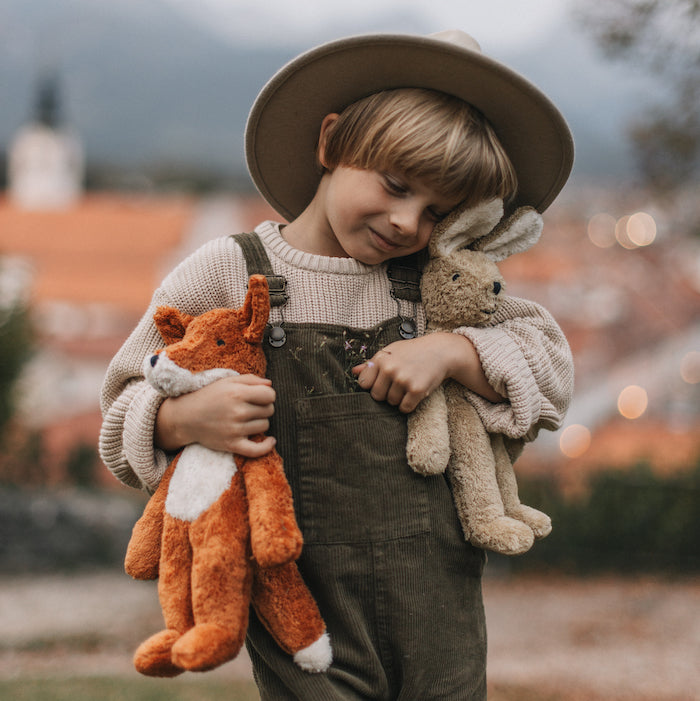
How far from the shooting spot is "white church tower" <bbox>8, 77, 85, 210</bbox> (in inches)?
1264

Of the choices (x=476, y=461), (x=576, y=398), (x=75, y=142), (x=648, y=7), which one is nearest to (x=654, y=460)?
(x=576, y=398)

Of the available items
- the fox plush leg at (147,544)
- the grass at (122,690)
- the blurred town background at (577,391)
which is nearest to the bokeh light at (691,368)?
the blurred town background at (577,391)

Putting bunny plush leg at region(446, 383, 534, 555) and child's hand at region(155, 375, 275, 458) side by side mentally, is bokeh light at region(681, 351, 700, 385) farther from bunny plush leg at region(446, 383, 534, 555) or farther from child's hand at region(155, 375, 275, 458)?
child's hand at region(155, 375, 275, 458)

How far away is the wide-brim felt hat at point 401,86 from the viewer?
1.36m

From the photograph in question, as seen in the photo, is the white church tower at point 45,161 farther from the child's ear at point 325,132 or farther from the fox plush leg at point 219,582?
the fox plush leg at point 219,582

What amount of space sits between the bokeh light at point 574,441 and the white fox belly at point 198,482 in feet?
32.2

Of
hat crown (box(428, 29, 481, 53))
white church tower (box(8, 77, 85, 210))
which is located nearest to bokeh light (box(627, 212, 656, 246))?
hat crown (box(428, 29, 481, 53))

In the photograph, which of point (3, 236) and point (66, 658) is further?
point (3, 236)

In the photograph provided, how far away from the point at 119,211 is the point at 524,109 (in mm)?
18638

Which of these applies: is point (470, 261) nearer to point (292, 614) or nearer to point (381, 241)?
point (381, 241)

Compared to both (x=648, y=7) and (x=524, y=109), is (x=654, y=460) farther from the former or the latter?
(x=524, y=109)

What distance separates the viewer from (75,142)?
3481 cm

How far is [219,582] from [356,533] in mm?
283

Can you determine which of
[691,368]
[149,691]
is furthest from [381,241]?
[691,368]
